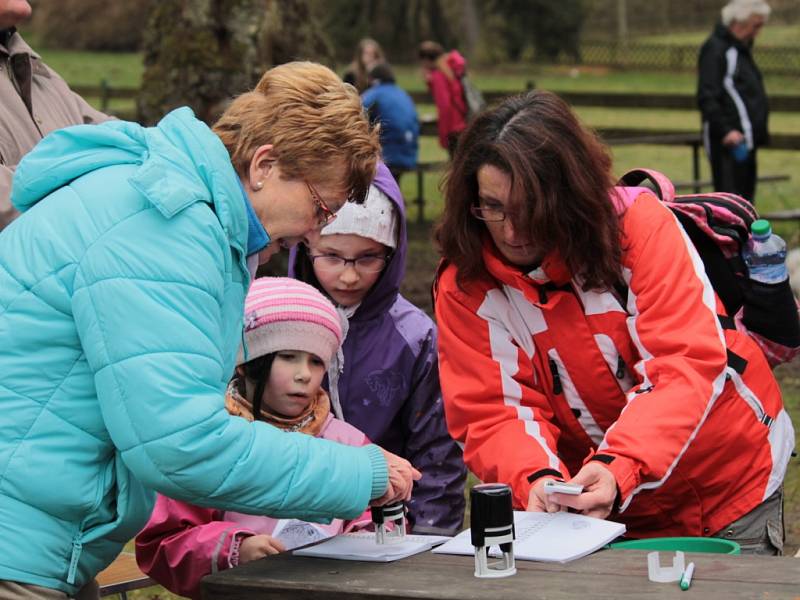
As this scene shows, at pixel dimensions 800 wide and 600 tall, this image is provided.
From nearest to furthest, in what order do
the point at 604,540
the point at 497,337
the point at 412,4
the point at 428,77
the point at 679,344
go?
the point at 604,540 < the point at 679,344 < the point at 497,337 < the point at 428,77 < the point at 412,4

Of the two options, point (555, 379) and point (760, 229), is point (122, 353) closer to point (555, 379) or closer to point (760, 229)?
point (555, 379)

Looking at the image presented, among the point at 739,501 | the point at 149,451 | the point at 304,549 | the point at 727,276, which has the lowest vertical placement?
the point at 739,501

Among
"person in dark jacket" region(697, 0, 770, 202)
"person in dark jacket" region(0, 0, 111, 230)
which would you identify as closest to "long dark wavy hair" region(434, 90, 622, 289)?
"person in dark jacket" region(0, 0, 111, 230)

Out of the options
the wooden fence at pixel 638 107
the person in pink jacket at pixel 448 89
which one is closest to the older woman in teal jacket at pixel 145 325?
the wooden fence at pixel 638 107

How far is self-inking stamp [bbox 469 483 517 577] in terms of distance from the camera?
2.57 m

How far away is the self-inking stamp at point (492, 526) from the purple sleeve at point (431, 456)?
1.08m

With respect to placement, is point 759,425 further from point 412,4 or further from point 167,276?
point 412,4

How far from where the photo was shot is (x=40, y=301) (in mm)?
2385

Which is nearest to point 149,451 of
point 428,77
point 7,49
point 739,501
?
point 739,501

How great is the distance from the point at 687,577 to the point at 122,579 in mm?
2019

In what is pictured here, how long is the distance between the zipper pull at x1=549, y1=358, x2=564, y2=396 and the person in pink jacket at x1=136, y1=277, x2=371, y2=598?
20.8 inches

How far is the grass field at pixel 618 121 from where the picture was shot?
8.28m

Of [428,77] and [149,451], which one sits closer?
[149,451]

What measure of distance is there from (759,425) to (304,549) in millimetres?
1164
